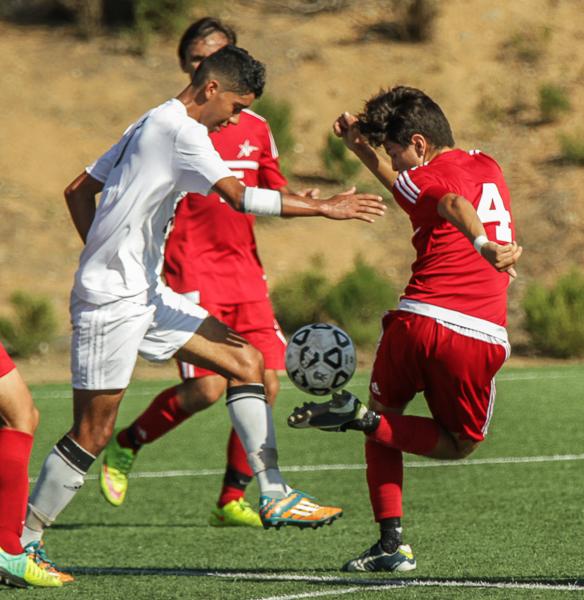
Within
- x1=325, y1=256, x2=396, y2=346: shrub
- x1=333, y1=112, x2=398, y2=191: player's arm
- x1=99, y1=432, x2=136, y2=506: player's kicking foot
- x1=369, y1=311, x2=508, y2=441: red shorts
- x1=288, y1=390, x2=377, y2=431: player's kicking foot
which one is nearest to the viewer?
x1=288, y1=390, x2=377, y2=431: player's kicking foot

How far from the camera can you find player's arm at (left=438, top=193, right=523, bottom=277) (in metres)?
4.83

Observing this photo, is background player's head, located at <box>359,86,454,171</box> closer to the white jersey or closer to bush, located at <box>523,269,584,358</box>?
the white jersey

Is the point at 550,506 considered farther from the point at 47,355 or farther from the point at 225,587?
the point at 47,355

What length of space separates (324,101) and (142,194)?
21.5 m

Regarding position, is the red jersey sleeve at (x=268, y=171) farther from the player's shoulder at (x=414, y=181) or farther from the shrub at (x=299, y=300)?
the shrub at (x=299, y=300)

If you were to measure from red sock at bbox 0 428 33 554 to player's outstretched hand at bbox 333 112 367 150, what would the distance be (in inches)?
75.9

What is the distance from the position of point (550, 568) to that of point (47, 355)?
14022 millimetres

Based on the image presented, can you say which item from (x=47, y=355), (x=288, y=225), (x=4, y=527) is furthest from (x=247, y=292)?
(x=288, y=225)

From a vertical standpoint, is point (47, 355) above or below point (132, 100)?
below

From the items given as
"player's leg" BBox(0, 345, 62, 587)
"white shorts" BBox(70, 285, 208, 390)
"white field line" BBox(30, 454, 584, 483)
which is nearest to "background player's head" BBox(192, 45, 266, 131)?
"white shorts" BBox(70, 285, 208, 390)

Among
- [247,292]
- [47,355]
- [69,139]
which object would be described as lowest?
[47,355]

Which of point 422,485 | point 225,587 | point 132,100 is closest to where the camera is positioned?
point 225,587

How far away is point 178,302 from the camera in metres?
5.98

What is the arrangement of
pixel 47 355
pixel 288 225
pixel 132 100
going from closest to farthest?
pixel 47 355 → pixel 288 225 → pixel 132 100
